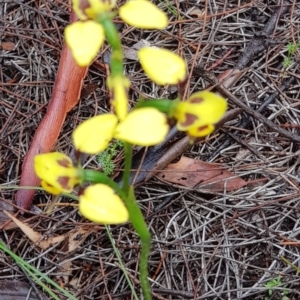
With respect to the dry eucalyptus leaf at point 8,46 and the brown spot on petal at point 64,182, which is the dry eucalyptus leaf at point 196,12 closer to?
the dry eucalyptus leaf at point 8,46

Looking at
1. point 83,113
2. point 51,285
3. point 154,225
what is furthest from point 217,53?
point 51,285

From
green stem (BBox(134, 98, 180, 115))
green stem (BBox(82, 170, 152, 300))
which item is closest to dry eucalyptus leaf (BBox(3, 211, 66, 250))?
green stem (BBox(82, 170, 152, 300))

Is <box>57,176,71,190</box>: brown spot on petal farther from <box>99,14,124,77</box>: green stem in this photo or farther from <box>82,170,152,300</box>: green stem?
<box>99,14,124,77</box>: green stem

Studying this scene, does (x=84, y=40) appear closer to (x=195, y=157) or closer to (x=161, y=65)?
(x=161, y=65)

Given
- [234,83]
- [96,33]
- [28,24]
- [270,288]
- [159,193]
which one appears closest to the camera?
[96,33]

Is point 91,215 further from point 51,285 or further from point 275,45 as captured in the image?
point 275,45

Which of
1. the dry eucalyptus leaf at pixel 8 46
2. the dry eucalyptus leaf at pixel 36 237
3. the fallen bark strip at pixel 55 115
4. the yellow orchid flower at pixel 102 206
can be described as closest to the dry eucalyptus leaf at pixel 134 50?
the fallen bark strip at pixel 55 115

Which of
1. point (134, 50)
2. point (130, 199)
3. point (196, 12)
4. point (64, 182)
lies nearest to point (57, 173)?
point (64, 182)
